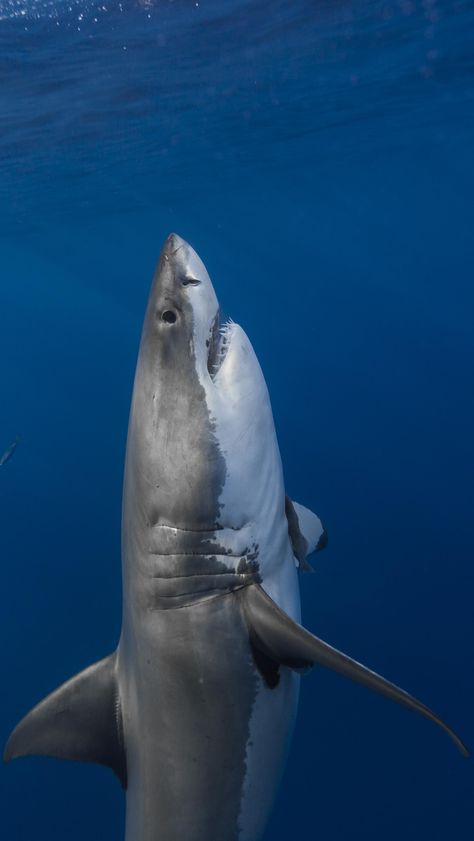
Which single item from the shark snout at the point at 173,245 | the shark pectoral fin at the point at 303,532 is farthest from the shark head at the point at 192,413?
the shark pectoral fin at the point at 303,532

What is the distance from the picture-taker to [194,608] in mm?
3385

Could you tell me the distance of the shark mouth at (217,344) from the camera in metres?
3.28

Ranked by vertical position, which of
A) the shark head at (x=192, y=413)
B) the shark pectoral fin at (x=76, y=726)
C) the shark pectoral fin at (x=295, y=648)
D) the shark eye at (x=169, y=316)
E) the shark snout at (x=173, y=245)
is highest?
the shark snout at (x=173, y=245)

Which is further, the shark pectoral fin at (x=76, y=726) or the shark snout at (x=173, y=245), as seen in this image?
the shark pectoral fin at (x=76, y=726)

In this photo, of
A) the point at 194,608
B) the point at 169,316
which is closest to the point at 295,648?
the point at 194,608

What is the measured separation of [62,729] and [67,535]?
1232 cm

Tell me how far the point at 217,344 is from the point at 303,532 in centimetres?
134

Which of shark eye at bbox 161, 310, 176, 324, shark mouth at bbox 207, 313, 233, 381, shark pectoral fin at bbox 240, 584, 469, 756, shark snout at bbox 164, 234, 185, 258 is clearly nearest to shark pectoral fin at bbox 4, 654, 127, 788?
shark pectoral fin at bbox 240, 584, 469, 756

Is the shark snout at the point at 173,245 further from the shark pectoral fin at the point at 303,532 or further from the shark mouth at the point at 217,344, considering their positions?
the shark pectoral fin at the point at 303,532

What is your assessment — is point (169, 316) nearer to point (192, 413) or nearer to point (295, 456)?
point (192, 413)

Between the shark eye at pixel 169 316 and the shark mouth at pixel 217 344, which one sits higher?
the shark eye at pixel 169 316

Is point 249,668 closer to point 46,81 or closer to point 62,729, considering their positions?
point 62,729

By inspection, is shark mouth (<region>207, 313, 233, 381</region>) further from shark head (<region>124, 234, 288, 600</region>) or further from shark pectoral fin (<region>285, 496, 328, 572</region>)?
shark pectoral fin (<region>285, 496, 328, 572</region>)

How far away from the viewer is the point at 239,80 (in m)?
14.9
